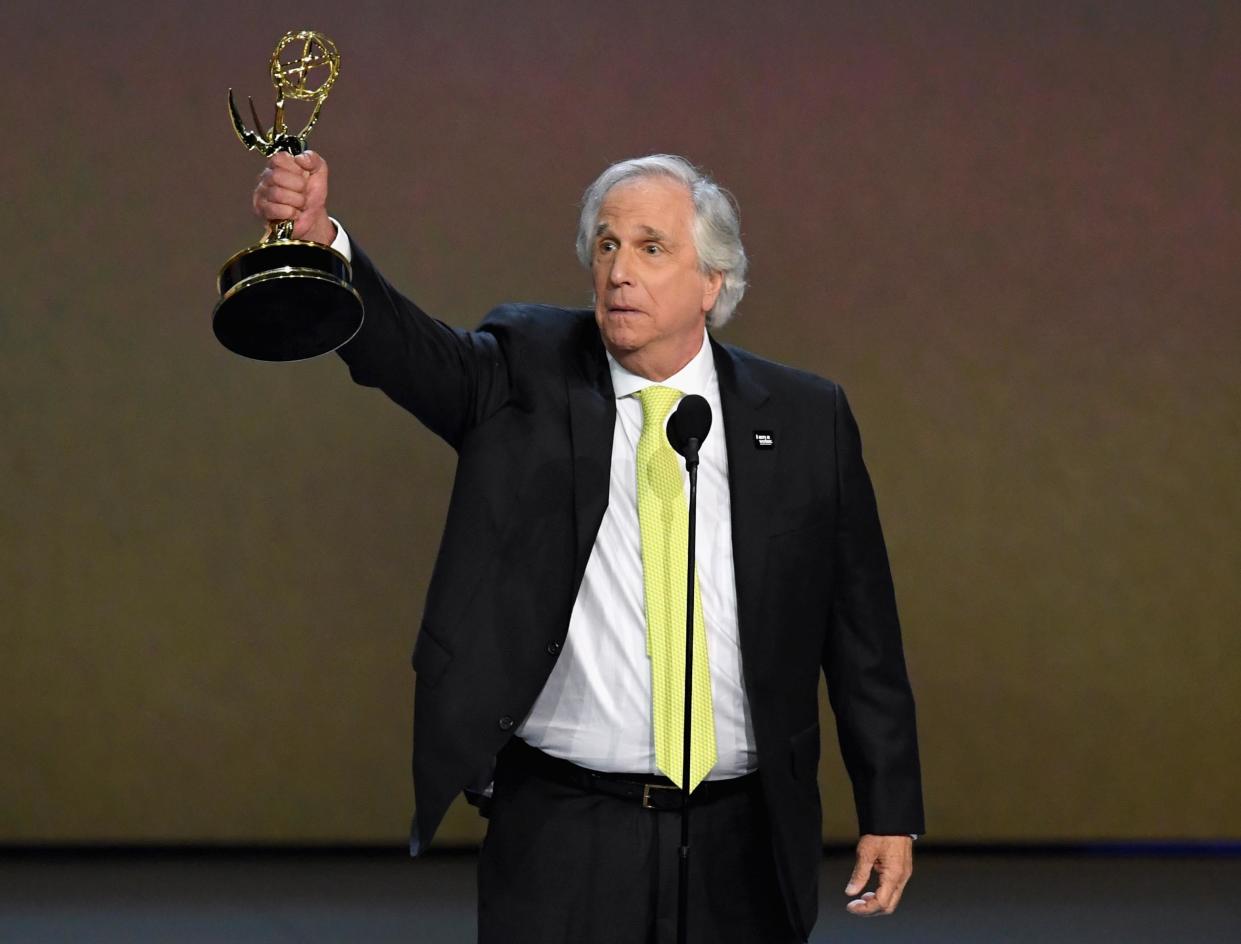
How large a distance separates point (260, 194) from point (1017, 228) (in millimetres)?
3098

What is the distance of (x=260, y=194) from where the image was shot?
5.94 ft

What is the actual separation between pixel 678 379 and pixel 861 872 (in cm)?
77

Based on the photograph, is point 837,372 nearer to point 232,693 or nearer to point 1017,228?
point 1017,228

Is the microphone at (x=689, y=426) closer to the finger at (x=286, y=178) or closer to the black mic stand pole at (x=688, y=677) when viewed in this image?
the black mic stand pole at (x=688, y=677)

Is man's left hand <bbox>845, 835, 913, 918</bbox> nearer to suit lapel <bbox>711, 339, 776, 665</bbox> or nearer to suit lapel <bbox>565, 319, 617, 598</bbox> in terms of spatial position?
suit lapel <bbox>711, 339, 776, 665</bbox>

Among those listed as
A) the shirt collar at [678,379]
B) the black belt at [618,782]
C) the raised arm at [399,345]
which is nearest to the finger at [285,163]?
the raised arm at [399,345]

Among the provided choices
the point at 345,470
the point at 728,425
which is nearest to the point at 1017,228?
the point at 345,470

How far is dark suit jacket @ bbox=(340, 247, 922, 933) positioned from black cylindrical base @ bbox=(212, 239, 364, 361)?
0.15 meters

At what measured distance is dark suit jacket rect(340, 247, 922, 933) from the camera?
207cm

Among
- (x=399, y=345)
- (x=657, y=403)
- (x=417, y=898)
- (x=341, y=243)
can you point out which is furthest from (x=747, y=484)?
(x=417, y=898)

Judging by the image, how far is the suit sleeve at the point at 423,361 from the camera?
77.7 inches

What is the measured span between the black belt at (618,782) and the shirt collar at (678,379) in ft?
1.76

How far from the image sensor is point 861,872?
2242 mm

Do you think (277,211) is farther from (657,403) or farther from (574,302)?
(574,302)
